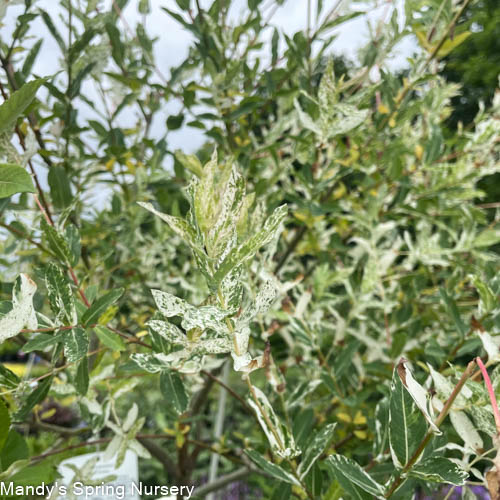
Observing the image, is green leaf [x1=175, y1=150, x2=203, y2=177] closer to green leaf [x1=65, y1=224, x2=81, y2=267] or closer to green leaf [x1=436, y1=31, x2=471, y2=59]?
green leaf [x1=65, y1=224, x2=81, y2=267]

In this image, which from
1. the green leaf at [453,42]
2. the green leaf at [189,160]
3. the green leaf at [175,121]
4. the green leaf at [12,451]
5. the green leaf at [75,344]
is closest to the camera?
the green leaf at [75,344]

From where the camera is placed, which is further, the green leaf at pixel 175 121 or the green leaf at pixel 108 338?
the green leaf at pixel 175 121

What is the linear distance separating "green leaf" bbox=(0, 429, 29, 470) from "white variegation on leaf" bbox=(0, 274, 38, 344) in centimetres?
23

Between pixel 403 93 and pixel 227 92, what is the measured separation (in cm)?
37

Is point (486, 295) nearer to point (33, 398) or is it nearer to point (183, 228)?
point (183, 228)

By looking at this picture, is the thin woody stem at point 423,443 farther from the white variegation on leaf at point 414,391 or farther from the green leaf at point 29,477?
the green leaf at point 29,477

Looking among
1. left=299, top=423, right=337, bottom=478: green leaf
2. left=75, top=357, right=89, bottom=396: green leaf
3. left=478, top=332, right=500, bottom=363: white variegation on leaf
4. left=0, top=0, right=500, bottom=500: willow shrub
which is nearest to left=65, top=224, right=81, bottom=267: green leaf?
left=0, top=0, right=500, bottom=500: willow shrub

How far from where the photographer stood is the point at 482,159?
1138 millimetres

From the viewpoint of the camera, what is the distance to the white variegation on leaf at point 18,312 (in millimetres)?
436

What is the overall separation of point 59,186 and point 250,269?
369 mm

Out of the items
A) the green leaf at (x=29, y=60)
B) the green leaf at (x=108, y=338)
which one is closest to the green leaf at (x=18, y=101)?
the green leaf at (x=108, y=338)

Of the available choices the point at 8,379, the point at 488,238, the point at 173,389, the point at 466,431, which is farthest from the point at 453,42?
the point at 8,379

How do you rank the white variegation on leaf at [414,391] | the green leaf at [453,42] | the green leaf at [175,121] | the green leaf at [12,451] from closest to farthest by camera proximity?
the white variegation on leaf at [414,391] → the green leaf at [12,451] → the green leaf at [453,42] → the green leaf at [175,121]

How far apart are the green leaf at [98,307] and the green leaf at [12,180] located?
179 mm
